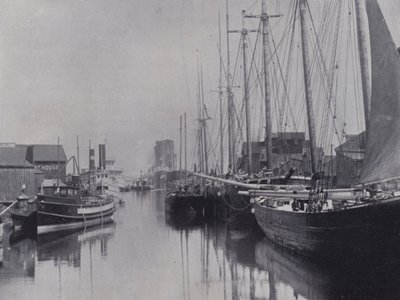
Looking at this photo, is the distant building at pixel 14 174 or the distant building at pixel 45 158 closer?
the distant building at pixel 14 174

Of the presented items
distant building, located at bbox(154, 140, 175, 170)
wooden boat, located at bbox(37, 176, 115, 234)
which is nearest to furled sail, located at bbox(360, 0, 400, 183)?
wooden boat, located at bbox(37, 176, 115, 234)

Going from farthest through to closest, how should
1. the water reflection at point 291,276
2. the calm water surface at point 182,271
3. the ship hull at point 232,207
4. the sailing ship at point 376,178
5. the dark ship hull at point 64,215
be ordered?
the dark ship hull at point 64,215 → the ship hull at point 232,207 → the calm water surface at point 182,271 → the sailing ship at point 376,178 → the water reflection at point 291,276

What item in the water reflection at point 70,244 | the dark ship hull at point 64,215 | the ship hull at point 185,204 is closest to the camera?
the water reflection at point 70,244

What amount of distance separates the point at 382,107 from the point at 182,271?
32.7 ft

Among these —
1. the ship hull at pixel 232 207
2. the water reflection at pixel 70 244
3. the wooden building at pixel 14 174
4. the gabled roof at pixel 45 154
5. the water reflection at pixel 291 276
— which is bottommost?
the water reflection at pixel 70 244

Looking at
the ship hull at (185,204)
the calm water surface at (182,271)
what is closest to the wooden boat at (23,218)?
the calm water surface at (182,271)

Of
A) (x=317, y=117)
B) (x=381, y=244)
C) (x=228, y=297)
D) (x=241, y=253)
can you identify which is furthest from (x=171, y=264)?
(x=317, y=117)

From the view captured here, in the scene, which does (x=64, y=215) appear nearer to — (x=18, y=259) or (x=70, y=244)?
(x=70, y=244)

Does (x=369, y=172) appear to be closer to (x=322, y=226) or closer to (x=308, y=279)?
(x=322, y=226)

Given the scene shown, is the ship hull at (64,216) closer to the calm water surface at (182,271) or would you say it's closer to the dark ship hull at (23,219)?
the dark ship hull at (23,219)

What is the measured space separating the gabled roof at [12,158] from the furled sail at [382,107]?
1473 inches

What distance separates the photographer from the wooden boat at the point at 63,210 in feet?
114

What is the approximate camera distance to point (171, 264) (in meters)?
21.8

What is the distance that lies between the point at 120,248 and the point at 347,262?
45.5ft
